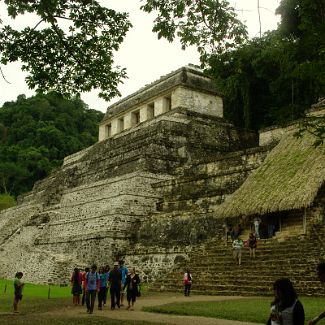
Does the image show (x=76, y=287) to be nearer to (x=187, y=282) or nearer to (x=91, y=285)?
(x=91, y=285)

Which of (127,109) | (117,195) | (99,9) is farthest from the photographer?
(127,109)

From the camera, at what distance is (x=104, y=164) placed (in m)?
22.5

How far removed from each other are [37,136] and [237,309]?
3856 cm

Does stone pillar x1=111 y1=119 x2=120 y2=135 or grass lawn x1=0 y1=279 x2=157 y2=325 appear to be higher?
stone pillar x1=111 y1=119 x2=120 y2=135

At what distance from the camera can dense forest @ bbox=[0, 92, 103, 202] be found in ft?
140

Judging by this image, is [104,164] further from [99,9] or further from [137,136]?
[99,9]

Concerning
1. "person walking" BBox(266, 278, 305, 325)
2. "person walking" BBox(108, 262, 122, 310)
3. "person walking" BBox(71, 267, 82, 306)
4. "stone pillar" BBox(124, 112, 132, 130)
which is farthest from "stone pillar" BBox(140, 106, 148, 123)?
"person walking" BBox(266, 278, 305, 325)

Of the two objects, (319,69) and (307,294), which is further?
(307,294)

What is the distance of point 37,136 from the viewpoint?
4512 centimetres

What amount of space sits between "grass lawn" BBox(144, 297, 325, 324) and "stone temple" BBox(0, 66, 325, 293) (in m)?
2.15

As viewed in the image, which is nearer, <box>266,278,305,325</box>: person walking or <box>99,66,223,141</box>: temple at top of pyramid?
<box>266,278,305,325</box>: person walking

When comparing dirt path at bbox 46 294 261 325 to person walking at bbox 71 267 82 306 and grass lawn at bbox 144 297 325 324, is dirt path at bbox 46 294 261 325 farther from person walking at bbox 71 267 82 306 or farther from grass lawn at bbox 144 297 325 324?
person walking at bbox 71 267 82 306

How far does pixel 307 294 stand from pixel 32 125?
39.7m

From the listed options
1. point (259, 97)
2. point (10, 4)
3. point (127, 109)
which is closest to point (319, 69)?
point (10, 4)
